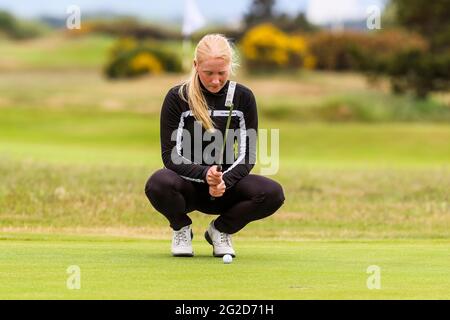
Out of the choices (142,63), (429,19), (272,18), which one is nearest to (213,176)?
(429,19)

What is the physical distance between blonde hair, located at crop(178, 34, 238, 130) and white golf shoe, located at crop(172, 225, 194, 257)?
859 millimetres

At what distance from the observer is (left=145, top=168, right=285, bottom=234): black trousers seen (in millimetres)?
8664

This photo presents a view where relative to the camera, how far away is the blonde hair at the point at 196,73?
8367mm

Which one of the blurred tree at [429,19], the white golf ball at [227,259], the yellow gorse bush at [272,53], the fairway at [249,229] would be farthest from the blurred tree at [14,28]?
the white golf ball at [227,259]

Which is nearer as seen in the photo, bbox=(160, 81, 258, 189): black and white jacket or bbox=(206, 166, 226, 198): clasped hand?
bbox=(206, 166, 226, 198): clasped hand

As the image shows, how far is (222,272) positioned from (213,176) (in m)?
0.89

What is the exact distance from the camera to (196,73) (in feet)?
28.5

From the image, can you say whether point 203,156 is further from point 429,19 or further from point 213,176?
A: point 429,19

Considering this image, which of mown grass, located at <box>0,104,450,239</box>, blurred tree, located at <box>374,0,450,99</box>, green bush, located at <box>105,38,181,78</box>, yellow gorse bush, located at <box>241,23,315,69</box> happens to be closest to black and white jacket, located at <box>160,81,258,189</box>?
mown grass, located at <box>0,104,450,239</box>

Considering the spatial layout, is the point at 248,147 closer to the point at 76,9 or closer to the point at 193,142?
the point at 193,142

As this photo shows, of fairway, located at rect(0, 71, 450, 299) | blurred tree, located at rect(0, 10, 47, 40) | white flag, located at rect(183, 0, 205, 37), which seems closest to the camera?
fairway, located at rect(0, 71, 450, 299)

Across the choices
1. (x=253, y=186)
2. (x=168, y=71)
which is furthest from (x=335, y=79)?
(x=253, y=186)

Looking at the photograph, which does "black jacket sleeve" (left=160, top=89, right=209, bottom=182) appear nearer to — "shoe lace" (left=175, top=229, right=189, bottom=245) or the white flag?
"shoe lace" (left=175, top=229, right=189, bottom=245)
